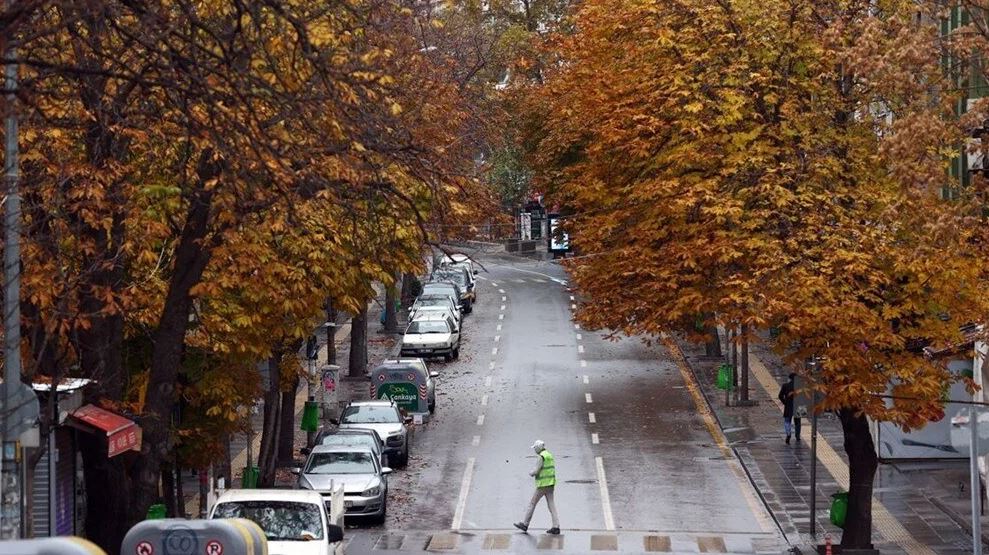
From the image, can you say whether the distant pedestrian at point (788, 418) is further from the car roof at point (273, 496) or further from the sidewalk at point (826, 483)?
the car roof at point (273, 496)

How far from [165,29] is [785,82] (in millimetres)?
17151

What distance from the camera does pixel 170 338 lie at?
19047 millimetres

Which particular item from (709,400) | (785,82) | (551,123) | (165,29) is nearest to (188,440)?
(785,82)

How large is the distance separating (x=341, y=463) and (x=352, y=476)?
754 millimetres

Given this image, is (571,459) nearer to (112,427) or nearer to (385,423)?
(385,423)

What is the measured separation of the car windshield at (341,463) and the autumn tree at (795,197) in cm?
544

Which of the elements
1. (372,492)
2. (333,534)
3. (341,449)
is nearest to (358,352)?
A: (341,449)

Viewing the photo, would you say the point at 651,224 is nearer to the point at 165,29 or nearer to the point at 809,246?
the point at 809,246

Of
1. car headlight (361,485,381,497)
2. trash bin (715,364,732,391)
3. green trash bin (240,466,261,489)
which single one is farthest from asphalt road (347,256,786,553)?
green trash bin (240,466,261,489)

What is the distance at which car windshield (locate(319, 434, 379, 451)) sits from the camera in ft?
105

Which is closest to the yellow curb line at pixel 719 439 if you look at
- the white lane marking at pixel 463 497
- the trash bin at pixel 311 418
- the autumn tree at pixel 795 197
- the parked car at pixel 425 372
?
the autumn tree at pixel 795 197

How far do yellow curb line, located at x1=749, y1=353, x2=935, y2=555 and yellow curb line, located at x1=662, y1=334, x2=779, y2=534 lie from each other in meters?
1.87

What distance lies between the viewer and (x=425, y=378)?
1689 inches

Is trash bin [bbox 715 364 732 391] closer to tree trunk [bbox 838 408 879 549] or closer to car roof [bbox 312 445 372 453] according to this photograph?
car roof [bbox 312 445 372 453]
